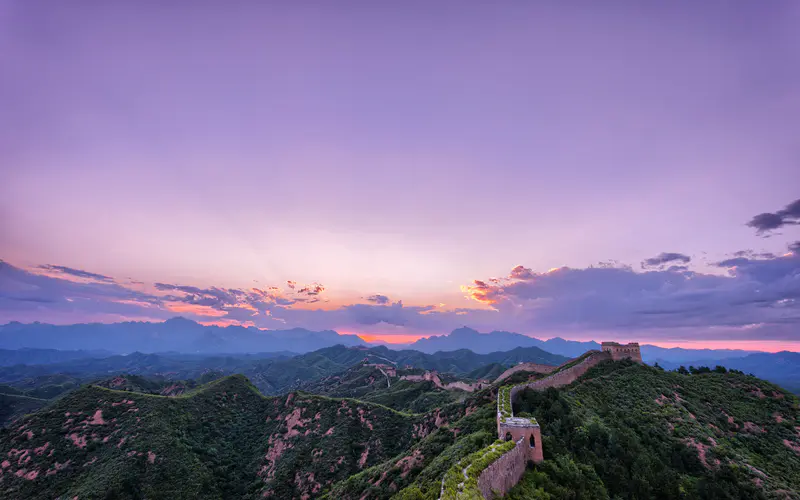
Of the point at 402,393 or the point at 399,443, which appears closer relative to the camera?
the point at 399,443

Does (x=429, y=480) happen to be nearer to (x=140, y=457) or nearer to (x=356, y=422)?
(x=356, y=422)

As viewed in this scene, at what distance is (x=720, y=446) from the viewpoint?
1336 inches

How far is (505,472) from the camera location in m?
19.7

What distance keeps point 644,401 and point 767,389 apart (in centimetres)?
2141

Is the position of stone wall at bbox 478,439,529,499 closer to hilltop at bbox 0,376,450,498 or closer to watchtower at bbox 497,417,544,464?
watchtower at bbox 497,417,544,464

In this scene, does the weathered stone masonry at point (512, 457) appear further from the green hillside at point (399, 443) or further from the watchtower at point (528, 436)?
the green hillside at point (399, 443)

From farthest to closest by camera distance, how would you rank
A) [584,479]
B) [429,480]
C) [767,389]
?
1. [767,389]
2. [429,480]
3. [584,479]

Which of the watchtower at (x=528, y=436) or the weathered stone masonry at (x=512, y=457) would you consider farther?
the watchtower at (x=528, y=436)

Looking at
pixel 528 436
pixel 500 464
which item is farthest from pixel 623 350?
pixel 500 464

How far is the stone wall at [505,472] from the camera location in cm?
1745

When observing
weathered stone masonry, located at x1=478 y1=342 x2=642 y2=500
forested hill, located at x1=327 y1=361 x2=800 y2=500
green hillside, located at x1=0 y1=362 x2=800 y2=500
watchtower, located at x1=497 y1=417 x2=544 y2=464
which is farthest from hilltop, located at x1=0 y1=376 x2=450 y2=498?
watchtower, located at x1=497 y1=417 x2=544 y2=464

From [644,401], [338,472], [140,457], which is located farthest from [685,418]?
[140,457]

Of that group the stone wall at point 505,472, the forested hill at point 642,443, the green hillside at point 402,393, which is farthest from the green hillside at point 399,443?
the green hillside at point 402,393

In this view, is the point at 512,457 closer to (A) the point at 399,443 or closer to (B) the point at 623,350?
(A) the point at 399,443
